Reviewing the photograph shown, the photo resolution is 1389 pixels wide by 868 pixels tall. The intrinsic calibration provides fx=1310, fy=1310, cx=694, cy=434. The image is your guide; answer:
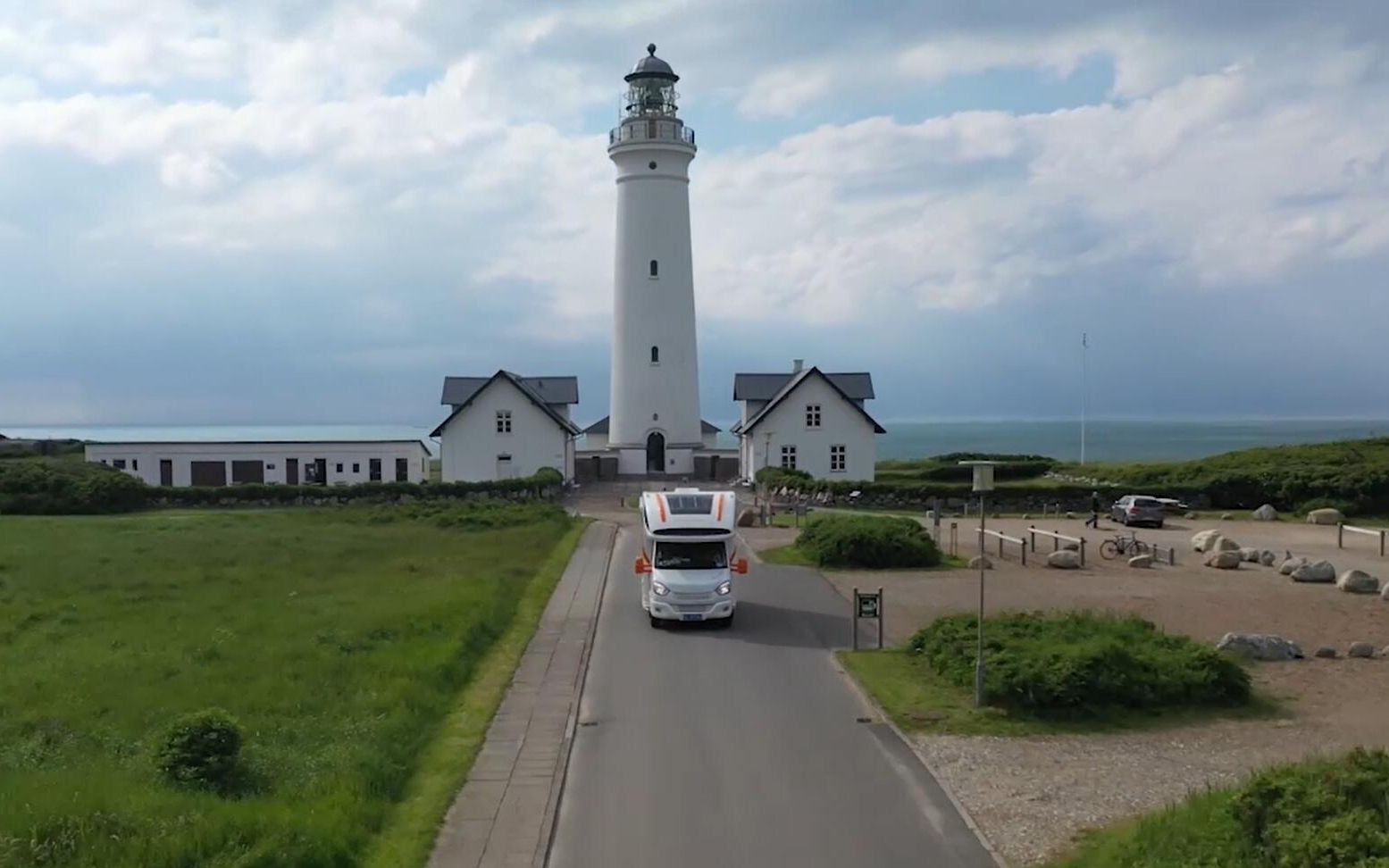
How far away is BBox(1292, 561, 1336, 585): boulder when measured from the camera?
1101 inches

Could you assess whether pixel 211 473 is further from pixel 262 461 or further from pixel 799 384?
pixel 799 384

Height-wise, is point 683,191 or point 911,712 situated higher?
point 683,191

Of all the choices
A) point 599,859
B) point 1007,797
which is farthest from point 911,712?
point 599,859

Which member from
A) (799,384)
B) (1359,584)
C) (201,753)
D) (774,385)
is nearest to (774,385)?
(774,385)

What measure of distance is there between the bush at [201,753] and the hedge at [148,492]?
3662 cm

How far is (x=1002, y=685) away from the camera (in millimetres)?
15664

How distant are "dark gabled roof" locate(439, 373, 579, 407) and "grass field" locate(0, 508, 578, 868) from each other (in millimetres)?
26970

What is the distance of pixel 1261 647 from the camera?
1902 centimetres

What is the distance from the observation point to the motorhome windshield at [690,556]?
2209 cm

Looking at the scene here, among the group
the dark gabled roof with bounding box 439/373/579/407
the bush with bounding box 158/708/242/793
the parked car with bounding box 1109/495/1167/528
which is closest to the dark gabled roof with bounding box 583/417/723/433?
the dark gabled roof with bounding box 439/373/579/407

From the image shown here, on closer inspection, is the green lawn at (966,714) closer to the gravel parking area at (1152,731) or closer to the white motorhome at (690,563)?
the gravel parking area at (1152,731)

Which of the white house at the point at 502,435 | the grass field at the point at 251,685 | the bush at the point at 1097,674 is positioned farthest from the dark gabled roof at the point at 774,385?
the bush at the point at 1097,674

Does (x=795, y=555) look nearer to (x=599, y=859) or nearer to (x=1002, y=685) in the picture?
(x=1002, y=685)

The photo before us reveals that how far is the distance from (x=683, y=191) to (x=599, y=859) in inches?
1930
